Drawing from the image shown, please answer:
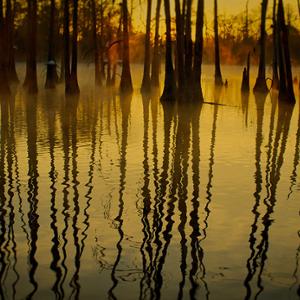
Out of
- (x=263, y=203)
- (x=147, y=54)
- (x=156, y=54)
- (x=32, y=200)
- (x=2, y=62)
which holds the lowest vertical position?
(x=263, y=203)

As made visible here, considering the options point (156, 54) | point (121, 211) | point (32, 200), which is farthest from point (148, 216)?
point (156, 54)

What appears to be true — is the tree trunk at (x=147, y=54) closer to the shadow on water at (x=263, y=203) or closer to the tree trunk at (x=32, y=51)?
the tree trunk at (x=32, y=51)

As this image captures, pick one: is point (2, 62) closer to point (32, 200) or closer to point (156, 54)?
point (156, 54)

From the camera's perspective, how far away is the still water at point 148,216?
514cm

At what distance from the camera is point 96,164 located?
10.8 metres

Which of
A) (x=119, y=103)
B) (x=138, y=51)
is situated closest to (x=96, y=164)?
(x=119, y=103)

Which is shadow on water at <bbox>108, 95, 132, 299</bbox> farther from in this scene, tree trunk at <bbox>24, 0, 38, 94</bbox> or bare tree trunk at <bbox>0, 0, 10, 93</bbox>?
tree trunk at <bbox>24, 0, 38, 94</bbox>

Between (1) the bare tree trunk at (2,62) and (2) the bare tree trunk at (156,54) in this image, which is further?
(2) the bare tree trunk at (156,54)

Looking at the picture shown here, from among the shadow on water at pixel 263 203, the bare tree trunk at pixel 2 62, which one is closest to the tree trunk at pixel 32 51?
the bare tree trunk at pixel 2 62

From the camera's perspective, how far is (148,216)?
7.18 meters

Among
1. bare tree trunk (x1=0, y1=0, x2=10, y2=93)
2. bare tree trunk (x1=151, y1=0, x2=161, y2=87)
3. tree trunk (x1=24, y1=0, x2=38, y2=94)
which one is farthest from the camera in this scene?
bare tree trunk (x1=151, y1=0, x2=161, y2=87)

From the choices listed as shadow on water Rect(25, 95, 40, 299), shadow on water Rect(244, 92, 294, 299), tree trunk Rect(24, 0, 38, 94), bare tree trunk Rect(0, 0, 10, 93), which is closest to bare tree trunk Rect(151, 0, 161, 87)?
tree trunk Rect(24, 0, 38, 94)

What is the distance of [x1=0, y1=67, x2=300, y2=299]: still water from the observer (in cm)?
514

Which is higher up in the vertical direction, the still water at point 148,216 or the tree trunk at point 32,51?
the tree trunk at point 32,51
